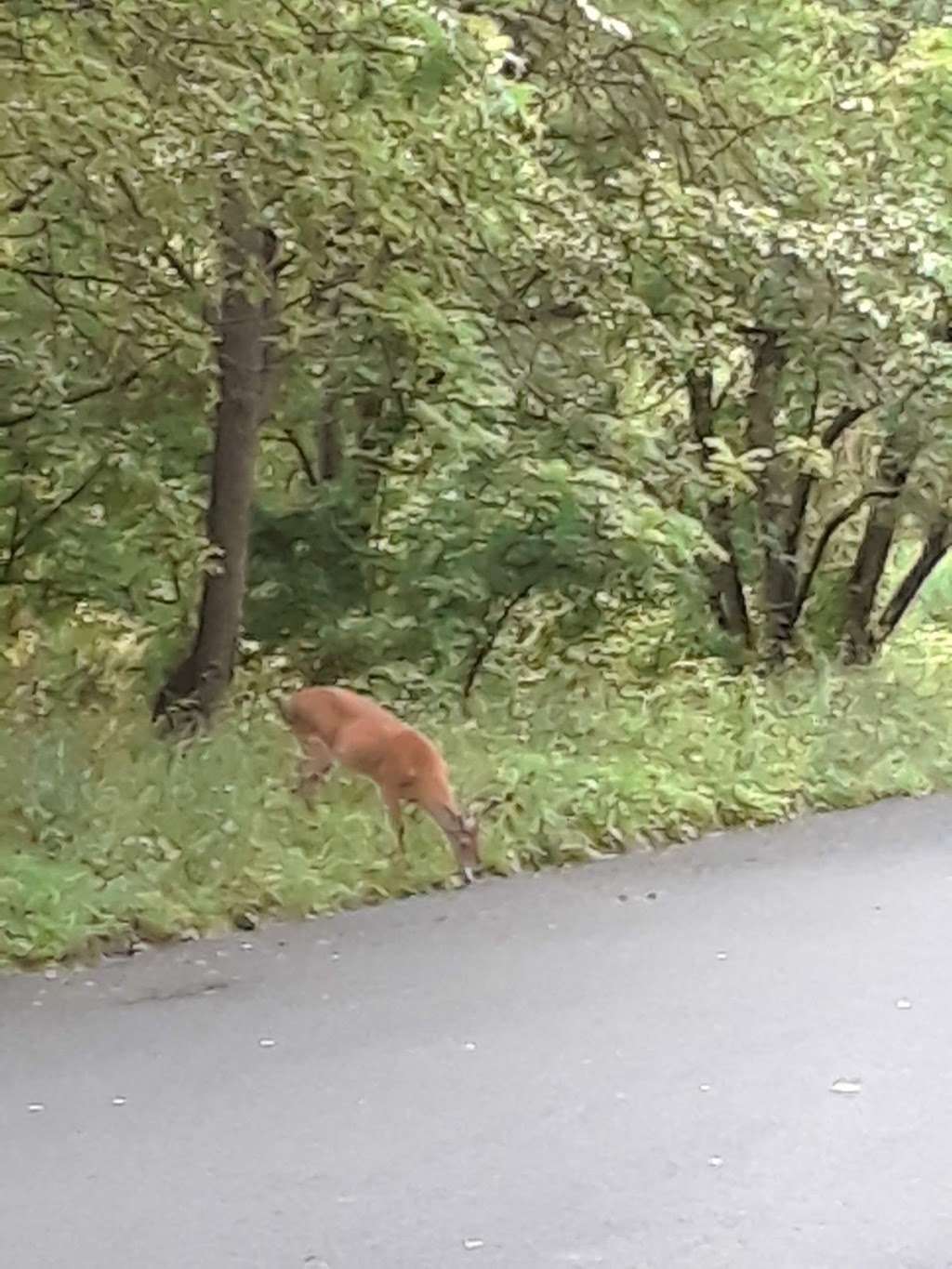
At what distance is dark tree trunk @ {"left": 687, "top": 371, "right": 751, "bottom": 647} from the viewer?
11.3 meters

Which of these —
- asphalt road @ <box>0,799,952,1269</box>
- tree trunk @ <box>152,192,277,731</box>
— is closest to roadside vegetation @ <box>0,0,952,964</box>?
tree trunk @ <box>152,192,277,731</box>

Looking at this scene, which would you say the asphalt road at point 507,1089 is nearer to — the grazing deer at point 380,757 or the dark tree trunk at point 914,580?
the grazing deer at point 380,757

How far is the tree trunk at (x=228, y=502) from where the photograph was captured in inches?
A: 382

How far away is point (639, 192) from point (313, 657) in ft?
10.2

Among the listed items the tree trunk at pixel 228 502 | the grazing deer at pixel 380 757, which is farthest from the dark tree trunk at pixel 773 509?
the grazing deer at pixel 380 757

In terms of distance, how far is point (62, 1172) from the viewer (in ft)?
17.5

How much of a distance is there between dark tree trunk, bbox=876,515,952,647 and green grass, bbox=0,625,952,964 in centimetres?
44

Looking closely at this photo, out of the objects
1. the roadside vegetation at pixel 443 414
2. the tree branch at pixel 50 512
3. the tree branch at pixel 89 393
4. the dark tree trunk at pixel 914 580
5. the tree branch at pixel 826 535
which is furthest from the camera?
the dark tree trunk at pixel 914 580

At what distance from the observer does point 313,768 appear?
354 inches

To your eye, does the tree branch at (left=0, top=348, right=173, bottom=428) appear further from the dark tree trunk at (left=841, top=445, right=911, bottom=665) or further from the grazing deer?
the dark tree trunk at (left=841, top=445, right=911, bottom=665)

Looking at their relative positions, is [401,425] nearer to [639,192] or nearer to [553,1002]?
[639,192]

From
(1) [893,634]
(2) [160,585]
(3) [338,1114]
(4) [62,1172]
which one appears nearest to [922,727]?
(1) [893,634]

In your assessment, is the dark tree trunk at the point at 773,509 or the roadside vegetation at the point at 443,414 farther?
the dark tree trunk at the point at 773,509

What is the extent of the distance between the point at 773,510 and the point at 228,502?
3529 mm
